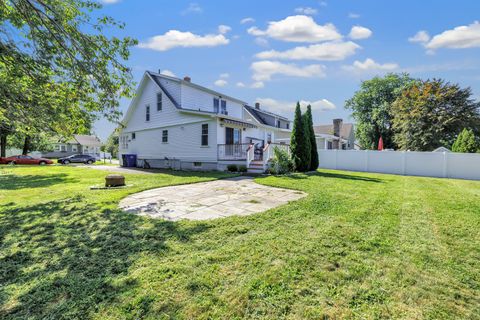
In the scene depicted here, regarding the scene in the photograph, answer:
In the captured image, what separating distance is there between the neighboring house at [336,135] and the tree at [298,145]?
10.7 m

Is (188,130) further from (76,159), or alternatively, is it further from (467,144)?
(76,159)

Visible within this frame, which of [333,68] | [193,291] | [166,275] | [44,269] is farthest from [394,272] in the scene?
[333,68]

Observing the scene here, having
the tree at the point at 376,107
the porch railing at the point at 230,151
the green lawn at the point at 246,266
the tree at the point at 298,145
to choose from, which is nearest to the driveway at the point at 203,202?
the green lawn at the point at 246,266

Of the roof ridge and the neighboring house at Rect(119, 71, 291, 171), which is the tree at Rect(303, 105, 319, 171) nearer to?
the neighboring house at Rect(119, 71, 291, 171)

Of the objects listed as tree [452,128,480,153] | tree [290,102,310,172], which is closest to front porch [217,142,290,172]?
tree [290,102,310,172]

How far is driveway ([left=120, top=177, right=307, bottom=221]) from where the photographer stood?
16.5ft

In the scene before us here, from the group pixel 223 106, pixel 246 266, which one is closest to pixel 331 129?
pixel 223 106

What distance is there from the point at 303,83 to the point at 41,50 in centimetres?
1596

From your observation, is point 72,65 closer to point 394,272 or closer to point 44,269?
point 44,269

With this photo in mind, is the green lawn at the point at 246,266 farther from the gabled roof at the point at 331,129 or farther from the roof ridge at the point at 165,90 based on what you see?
the gabled roof at the point at 331,129

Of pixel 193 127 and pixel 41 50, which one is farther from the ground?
pixel 41 50

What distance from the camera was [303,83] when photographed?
1806cm

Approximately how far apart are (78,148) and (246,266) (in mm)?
57786

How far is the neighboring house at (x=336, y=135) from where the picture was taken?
81.1 feet
